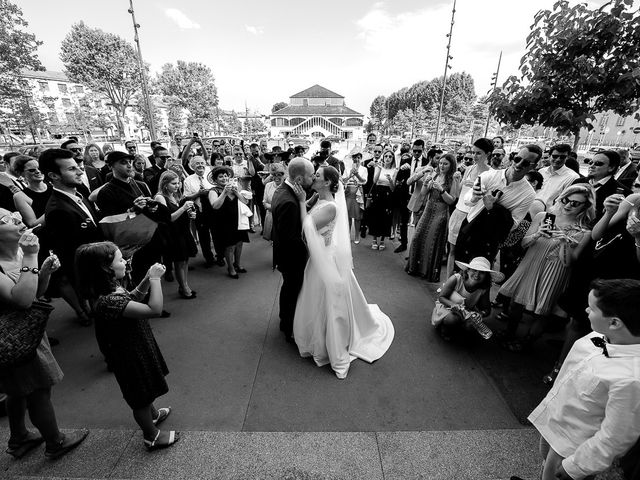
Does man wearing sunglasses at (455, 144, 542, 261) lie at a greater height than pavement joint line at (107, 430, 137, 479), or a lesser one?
greater

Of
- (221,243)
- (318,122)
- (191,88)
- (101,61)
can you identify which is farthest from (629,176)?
(318,122)

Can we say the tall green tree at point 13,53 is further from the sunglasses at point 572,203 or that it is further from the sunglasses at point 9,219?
the sunglasses at point 572,203

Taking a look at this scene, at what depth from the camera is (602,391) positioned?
142 centimetres

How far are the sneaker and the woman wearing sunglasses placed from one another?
46cm

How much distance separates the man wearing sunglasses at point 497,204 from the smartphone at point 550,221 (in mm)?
460

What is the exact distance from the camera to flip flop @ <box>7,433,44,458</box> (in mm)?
2193

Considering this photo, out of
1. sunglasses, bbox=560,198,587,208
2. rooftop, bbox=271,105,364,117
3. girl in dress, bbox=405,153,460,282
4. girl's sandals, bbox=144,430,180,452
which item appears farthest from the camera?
rooftop, bbox=271,105,364,117

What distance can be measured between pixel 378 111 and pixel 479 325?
321 ft

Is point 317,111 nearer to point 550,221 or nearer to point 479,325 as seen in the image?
point 550,221

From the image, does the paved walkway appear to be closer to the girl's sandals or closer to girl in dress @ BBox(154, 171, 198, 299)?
the girl's sandals

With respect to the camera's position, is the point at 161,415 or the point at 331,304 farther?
the point at 331,304

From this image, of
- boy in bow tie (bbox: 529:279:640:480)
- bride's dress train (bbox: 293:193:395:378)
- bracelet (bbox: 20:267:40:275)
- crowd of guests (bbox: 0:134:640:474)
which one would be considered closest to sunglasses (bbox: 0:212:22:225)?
crowd of guests (bbox: 0:134:640:474)

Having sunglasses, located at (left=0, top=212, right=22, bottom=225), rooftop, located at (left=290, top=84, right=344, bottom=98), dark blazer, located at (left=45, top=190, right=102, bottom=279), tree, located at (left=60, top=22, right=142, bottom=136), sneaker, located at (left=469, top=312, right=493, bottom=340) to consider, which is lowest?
sneaker, located at (left=469, top=312, right=493, bottom=340)

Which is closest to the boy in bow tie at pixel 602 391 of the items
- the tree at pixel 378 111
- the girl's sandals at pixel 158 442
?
the girl's sandals at pixel 158 442
